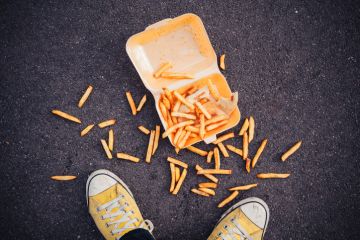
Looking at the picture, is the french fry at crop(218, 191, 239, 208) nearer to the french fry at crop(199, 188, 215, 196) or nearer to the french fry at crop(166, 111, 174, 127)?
the french fry at crop(199, 188, 215, 196)

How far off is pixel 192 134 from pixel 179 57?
28.0 inches

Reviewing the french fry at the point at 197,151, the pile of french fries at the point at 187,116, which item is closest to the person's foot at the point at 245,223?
the french fry at the point at 197,151

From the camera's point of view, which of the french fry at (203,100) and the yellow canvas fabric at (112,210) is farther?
the yellow canvas fabric at (112,210)

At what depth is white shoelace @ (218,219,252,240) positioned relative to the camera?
9.21ft

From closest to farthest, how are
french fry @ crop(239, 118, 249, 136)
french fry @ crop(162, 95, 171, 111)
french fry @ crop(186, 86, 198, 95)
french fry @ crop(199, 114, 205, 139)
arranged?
french fry @ crop(199, 114, 205, 139), french fry @ crop(162, 95, 171, 111), french fry @ crop(186, 86, 198, 95), french fry @ crop(239, 118, 249, 136)

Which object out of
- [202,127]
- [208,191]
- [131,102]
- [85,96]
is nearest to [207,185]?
[208,191]

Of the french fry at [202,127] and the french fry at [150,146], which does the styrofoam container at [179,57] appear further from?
the french fry at [150,146]

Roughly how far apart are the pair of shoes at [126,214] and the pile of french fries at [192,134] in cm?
17

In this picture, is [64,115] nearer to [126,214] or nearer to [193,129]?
[126,214]

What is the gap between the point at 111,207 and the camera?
279 centimetres

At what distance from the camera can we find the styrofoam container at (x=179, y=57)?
256 cm

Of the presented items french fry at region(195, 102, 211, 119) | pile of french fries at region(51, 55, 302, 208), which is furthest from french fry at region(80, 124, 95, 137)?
french fry at region(195, 102, 211, 119)

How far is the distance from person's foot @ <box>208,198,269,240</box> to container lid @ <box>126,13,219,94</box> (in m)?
1.35

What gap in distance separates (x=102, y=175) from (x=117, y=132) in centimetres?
43
